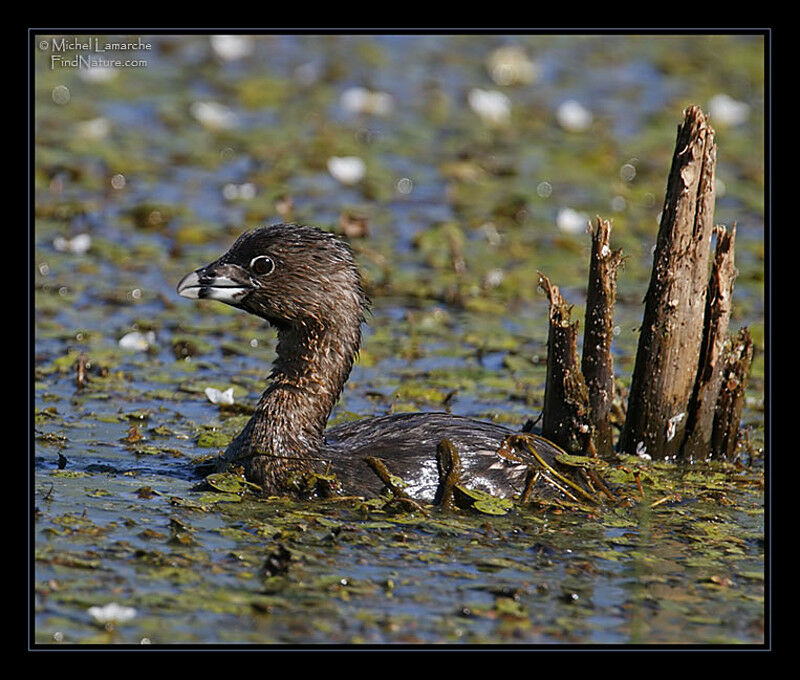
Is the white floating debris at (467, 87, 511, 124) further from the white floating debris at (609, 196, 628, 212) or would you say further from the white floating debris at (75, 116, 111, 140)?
the white floating debris at (75, 116, 111, 140)

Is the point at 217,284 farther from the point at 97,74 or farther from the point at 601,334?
the point at 97,74

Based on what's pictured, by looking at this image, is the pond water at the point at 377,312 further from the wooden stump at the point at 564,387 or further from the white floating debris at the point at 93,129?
the wooden stump at the point at 564,387

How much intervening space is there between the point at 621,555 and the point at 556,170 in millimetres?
8344

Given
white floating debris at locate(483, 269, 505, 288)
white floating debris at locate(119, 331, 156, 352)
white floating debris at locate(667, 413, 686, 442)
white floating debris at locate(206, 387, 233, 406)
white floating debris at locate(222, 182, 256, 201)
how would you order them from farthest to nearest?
1. white floating debris at locate(222, 182, 256, 201)
2. white floating debris at locate(483, 269, 505, 288)
3. white floating debris at locate(119, 331, 156, 352)
4. white floating debris at locate(206, 387, 233, 406)
5. white floating debris at locate(667, 413, 686, 442)

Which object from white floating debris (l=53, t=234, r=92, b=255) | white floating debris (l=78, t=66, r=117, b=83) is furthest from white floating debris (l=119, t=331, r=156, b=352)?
white floating debris (l=78, t=66, r=117, b=83)

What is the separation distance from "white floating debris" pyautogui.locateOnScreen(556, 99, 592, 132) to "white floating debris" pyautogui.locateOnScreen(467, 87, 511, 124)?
2.05 ft

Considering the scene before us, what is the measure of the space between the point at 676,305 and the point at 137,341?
4.13 m

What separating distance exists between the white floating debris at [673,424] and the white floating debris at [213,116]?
26.7 ft

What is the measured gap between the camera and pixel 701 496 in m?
8.24

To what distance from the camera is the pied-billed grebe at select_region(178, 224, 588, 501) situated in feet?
25.6

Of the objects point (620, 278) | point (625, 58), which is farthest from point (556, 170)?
point (625, 58)

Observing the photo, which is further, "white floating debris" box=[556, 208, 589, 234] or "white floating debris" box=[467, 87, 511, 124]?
"white floating debris" box=[467, 87, 511, 124]

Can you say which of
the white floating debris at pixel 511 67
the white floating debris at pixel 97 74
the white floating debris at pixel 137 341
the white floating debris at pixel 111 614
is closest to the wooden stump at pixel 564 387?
the white floating debris at pixel 111 614
